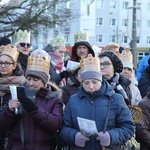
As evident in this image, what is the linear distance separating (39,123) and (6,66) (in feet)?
3.30

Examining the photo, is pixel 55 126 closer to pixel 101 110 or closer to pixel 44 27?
pixel 101 110

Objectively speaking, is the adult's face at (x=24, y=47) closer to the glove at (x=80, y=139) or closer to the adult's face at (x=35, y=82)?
the adult's face at (x=35, y=82)

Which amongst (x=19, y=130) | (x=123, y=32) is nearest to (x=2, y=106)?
(x=19, y=130)

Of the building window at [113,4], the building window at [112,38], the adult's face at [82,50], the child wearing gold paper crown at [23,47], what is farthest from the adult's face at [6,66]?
the building window at [113,4]

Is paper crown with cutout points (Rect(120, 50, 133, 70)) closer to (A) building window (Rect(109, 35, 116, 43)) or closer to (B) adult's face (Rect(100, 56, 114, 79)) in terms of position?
(B) adult's face (Rect(100, 56, 114, 79))

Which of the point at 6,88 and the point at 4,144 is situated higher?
the point at 6,88

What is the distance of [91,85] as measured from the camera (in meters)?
3.60

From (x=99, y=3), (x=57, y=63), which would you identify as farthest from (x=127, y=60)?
(x=99, y=3)

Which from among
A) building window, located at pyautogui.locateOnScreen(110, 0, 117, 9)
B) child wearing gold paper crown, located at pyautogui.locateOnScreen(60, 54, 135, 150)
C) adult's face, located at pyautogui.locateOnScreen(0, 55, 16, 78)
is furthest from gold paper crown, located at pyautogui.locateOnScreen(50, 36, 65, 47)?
building window, located at pyautogui.locateOnScreen(110, 0, 117, 9)

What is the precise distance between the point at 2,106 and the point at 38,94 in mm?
564

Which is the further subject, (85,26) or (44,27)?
(85,26)

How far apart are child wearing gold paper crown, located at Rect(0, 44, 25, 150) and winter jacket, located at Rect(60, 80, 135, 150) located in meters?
0.83

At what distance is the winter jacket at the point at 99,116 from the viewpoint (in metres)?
3.55

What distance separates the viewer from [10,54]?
14.4 ft
